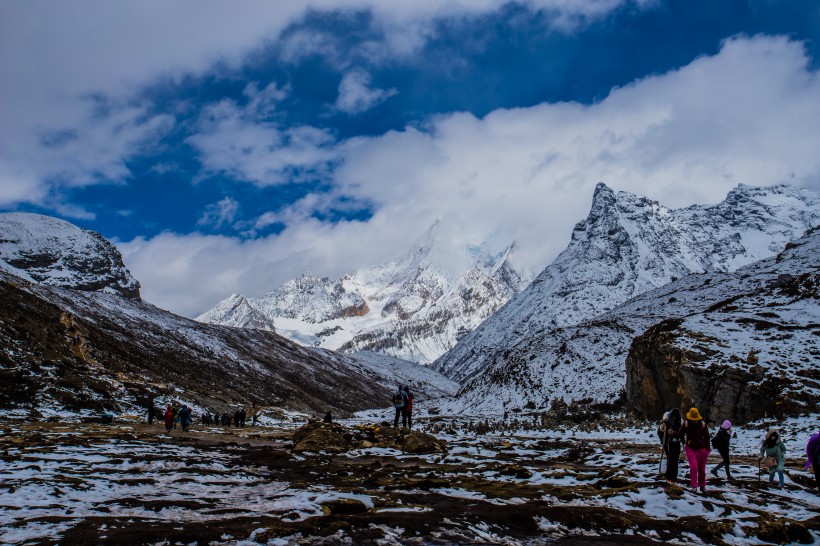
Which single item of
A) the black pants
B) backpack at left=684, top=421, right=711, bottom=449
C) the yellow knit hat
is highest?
the yellow knit hat

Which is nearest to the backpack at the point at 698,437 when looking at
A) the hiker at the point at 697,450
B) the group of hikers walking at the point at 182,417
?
the hiker at the point at 697,450

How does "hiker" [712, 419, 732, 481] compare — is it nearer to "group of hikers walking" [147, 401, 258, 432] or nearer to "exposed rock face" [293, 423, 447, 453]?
"exposed rock face" [293, 423, 447, 453]

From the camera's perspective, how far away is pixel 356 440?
27.7m

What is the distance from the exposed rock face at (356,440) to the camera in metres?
25.1

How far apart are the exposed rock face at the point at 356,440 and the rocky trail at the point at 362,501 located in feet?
10.8

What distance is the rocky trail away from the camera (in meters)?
9.83

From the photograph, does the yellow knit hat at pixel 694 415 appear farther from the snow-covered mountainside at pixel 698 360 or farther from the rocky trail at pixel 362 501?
the snow-covered mountainside at pixel 698 360

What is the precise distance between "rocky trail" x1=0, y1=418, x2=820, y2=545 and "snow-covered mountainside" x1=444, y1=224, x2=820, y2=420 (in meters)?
18.1

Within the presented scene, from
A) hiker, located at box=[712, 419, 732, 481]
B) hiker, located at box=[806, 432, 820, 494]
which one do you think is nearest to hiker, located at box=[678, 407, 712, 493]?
hiker, located at box=[712, 419, 732, 481]

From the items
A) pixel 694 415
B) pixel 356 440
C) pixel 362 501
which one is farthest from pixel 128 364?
pixel 694 415

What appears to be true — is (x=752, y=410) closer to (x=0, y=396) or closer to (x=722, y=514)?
(x=722, y=514)

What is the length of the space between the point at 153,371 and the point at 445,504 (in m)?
99.8

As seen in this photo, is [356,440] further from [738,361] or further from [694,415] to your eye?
[738,361]

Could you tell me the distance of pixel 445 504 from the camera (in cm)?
1287
